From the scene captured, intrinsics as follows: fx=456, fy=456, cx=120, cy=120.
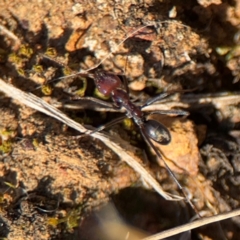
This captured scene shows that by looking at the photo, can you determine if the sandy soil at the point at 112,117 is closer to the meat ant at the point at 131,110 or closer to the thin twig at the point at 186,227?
the meat ant at the point at 131,110

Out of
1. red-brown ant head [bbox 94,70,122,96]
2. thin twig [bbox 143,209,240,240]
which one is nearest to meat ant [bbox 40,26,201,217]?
red-brown ant head [bbox 94,70,122,96]

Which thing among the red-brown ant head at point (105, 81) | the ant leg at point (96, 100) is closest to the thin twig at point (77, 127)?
the ant leg at point (96, 100)

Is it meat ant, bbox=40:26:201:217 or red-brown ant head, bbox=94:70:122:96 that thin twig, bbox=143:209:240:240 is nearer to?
meat ant, bbox=40:26:201:217

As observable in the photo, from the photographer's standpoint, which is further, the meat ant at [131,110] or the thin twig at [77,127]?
the meat ant at [131,110]

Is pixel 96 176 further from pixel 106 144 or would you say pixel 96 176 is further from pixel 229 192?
pixel 229 192

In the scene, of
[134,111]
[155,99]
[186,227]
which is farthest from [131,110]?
[186,227]

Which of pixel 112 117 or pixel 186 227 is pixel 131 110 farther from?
pixel 186 227

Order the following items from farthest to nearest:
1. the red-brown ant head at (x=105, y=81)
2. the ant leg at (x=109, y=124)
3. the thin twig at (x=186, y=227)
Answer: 1. the red-brown ant head at (x=105, y=81)
2. the ant leg at (x=109, y=124)
3. the thin twig at (x=186, y=227)

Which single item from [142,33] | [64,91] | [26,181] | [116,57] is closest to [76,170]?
[26,181]
